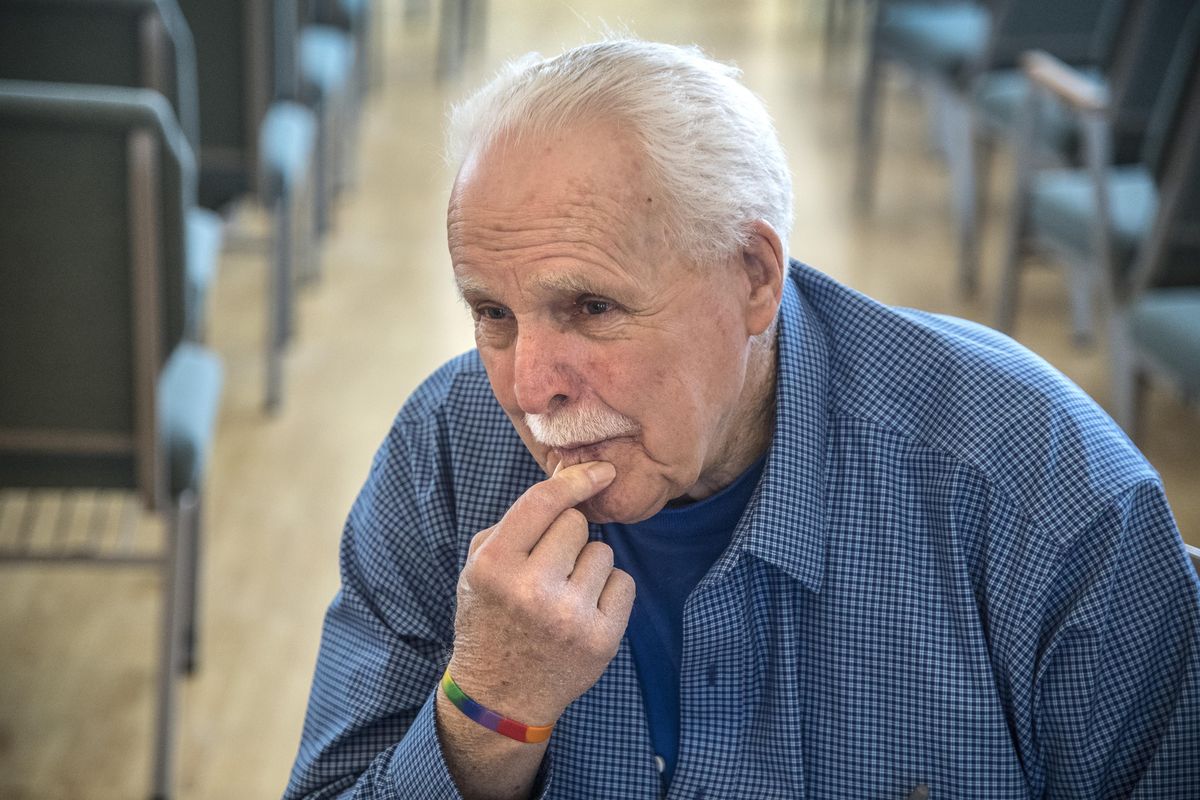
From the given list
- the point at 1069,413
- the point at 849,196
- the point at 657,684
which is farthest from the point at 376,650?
the point at 849,196

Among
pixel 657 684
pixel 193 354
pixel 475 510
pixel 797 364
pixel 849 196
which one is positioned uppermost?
pixel 797 364

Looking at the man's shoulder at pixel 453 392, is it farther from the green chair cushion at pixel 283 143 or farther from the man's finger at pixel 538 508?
the green chair cushion at pixel 283 143

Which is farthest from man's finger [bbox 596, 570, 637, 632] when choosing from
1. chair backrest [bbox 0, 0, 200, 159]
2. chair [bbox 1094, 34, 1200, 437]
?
chair [bbox 1094, 34, 1200, 437]

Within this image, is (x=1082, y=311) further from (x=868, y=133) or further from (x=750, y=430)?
(x=750, y=430)

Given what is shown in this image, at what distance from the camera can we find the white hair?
1.07 metres

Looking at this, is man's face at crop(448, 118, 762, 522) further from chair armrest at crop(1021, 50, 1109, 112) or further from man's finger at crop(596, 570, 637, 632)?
chair armrest at crop(1021, 50, 1109, 112)

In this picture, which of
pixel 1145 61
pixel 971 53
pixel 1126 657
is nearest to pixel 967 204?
pixel 971 53

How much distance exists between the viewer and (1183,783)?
1091 millimetres

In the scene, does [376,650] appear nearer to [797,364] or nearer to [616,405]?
[616,405]

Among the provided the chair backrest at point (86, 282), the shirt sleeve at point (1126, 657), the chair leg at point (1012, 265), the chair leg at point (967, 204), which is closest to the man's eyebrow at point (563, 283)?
the shirt sleeve at point (1126, 657)

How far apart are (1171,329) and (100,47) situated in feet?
6.72

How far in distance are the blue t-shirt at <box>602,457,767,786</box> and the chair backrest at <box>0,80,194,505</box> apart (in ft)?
3.30

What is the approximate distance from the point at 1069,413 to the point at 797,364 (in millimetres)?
234

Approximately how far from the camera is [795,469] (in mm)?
1198
